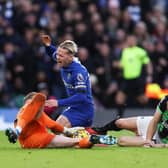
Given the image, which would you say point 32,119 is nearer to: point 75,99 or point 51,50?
point 75,99

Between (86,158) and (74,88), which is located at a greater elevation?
(74,88)

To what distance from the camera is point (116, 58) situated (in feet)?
68.2

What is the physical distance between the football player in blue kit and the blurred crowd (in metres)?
6.70

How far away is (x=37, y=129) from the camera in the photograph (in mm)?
11570

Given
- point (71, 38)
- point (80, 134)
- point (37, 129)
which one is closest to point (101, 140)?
point (80, 134)

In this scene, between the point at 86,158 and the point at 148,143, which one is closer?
the point at 86,158

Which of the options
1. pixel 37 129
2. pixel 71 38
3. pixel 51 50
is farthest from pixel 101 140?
pixel 71 38

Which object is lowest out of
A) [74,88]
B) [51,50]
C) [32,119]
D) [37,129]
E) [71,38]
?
[37,129]

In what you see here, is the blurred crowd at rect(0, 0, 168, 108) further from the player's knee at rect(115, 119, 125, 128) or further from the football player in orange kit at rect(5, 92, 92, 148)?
the football player in orange kit at rect(5, 92, 92, 148)

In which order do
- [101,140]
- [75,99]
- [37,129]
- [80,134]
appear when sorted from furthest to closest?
[75,99] → [80,134] → [37,129] → [101,140]

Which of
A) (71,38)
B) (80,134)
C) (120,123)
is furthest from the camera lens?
(71,38)

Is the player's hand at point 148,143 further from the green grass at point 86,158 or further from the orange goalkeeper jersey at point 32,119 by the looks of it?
the orange goalkeeper jersey at point 32,119

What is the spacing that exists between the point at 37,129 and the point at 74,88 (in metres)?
1.30

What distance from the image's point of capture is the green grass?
971cm
